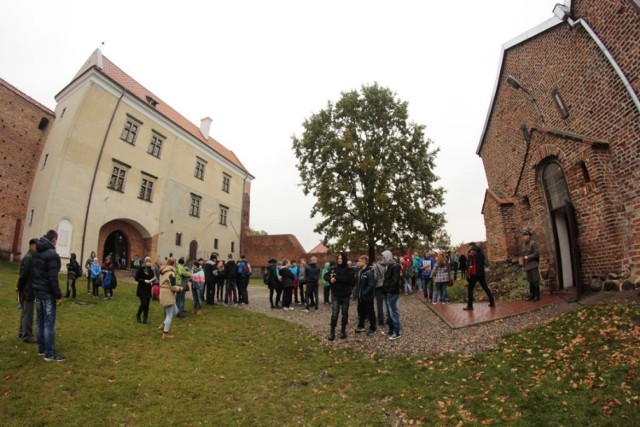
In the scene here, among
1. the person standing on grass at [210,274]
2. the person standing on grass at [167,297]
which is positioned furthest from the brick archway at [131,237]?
the person standing on grass at [167,297]

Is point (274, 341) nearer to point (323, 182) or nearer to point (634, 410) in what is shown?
point (634, 410)

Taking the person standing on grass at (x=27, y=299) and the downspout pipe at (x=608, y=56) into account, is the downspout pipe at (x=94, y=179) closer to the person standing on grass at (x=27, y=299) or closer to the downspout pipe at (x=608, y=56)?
the person standing on grass at (x=27, y=299)

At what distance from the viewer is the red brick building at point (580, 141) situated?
829cm

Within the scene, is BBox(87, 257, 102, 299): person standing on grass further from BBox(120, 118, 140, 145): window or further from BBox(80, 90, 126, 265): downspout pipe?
BBox(120, 118, 140, 145): window

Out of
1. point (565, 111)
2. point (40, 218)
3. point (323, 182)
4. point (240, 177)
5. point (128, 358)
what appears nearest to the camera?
point (128, 358)

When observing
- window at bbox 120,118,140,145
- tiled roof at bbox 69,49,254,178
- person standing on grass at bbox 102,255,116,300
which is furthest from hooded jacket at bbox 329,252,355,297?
tiled roof at bbox 69,49,254,178

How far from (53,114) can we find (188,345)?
23779 mm

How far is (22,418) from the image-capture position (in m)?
4.26

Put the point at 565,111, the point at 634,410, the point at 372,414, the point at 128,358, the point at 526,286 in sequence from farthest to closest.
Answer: the point at 526,286 → the point at 565,111 → the point at 128,358 → the point at 372,414 → the point at 634,410

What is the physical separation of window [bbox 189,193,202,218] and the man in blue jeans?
916 inches

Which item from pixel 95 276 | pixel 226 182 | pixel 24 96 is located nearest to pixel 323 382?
pixel 95 276

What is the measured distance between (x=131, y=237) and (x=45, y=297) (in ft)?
65.2

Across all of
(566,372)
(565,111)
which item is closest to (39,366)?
(566,372)

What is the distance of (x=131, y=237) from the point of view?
78.8ft
